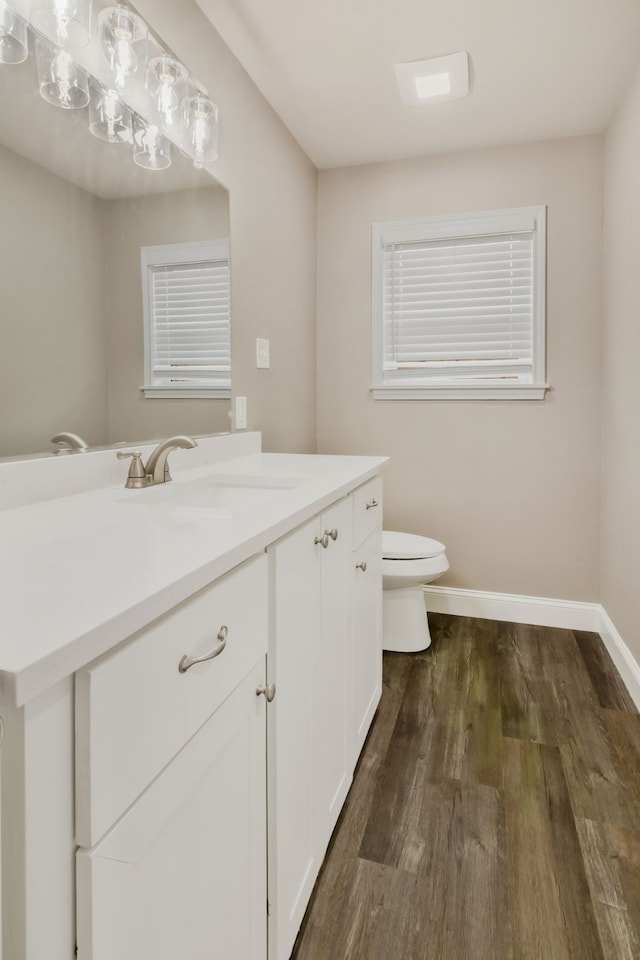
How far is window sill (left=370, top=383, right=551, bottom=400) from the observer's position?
270 cm

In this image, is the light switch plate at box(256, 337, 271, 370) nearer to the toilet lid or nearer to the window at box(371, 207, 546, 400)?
the window at box(371, 207, 546, 400)

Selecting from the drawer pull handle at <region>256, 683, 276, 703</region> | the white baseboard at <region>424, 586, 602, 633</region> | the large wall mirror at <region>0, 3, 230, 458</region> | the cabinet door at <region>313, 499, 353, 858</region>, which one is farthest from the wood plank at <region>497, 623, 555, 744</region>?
the large wall mirror at <region>0, 3, 230, 458</region>

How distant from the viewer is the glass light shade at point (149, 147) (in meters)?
1.46

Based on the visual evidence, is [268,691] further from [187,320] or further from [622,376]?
[622,376]

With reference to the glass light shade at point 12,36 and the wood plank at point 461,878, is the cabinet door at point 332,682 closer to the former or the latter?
the wood plank at point 461,878

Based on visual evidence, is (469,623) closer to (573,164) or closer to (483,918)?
(483,918)

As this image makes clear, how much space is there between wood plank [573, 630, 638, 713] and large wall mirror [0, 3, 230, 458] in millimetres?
1868

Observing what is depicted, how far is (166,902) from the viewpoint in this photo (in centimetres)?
61

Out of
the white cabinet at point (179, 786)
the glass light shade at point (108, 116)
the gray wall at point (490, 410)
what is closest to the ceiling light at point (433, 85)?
the gray wall at point (490, 410)

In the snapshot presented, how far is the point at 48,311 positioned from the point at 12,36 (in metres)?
0.51

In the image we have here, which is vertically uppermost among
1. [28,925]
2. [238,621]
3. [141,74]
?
[141,74]

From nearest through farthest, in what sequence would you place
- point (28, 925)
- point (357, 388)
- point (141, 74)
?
point (28, 925) → point (141, 74) → point (357, 388)

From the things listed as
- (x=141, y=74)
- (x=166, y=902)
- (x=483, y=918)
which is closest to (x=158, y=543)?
(x=166, y=902)

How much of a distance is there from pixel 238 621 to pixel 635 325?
1.99 m
